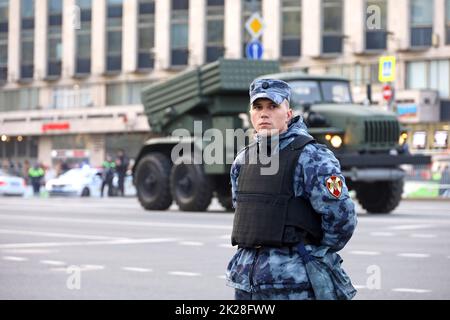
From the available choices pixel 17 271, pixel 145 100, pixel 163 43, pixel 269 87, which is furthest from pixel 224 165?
pixel 163 43

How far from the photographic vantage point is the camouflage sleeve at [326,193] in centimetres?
529

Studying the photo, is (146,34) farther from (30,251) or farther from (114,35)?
(30,251)

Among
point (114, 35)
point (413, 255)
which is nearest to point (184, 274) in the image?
point (413, 255)

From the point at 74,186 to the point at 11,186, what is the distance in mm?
3689

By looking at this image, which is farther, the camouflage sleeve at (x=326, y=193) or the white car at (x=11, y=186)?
the white car at (x=11, y=186)

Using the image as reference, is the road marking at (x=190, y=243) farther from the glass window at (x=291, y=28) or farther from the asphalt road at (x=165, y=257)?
the glass window at (x=291, y=28)

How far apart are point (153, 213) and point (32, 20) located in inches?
1928

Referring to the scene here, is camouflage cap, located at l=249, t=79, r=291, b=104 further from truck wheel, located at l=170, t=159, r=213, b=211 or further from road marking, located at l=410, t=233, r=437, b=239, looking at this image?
truck wheel, located at l=170, t=159, r=213, b=211

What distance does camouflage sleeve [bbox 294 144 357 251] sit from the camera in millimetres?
5289

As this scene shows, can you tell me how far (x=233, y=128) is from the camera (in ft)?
83.0

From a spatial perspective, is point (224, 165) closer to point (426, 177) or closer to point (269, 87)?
point (426, 177)

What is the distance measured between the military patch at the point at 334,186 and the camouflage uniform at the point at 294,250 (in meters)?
0.01

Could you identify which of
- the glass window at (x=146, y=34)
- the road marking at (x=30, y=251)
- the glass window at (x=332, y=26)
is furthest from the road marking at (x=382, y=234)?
the glass window at (x=146, y=34)

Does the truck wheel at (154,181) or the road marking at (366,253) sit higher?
the truck wheel at (154,181)
